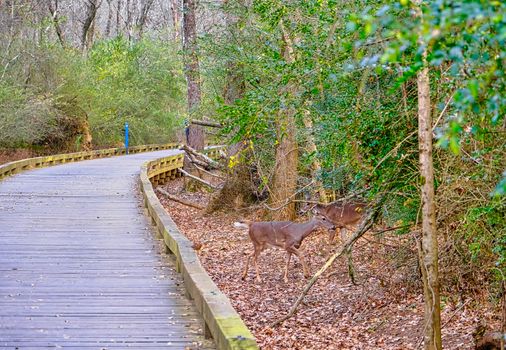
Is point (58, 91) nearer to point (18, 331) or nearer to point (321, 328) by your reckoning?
point (321, 328)

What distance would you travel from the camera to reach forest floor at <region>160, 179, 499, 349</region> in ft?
33.2

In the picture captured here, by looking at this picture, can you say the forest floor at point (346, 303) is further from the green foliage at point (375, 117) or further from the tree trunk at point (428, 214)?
the tree trunk at point (428, 214)

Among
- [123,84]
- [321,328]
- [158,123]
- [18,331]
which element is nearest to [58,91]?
[123,84]

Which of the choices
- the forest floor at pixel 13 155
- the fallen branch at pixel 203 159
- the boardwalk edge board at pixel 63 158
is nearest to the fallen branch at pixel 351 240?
the fallen branch at pixel 203 159

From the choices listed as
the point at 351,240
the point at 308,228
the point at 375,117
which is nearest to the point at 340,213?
the point at 308,228

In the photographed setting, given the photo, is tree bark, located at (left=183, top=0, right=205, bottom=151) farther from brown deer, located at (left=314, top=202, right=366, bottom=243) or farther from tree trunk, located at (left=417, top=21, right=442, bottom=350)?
tree trunk, located at (left=417, top=21, right=442, bottom=350)

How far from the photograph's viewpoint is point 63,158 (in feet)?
110

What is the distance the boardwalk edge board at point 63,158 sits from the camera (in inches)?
1024

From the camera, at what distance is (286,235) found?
13555mm

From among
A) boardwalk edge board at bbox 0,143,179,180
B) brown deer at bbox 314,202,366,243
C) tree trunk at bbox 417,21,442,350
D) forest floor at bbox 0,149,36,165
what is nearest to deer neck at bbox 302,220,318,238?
brown deer at bbox 314,202,366,243

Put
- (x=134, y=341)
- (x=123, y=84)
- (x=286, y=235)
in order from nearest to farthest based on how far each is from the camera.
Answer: (x=134, y=341) → (x=286, y=235) → (x=123, y=84)

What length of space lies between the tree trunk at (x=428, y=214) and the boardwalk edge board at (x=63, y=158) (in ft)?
61.4

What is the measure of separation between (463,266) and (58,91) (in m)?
30.6

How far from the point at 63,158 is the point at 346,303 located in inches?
917
